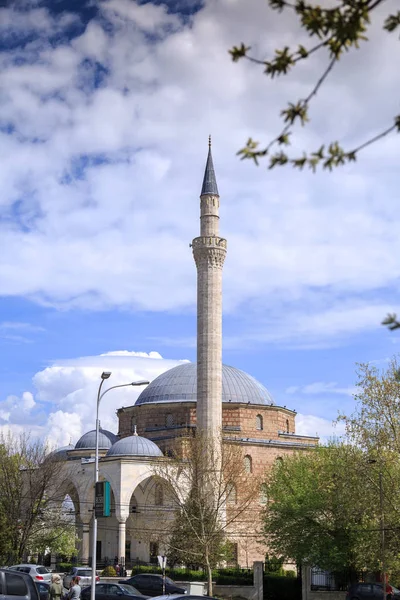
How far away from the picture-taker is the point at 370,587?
1230 inches

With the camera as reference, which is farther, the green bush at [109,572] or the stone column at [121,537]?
the stone column at [121,537]

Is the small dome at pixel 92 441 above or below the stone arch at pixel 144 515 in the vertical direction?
above

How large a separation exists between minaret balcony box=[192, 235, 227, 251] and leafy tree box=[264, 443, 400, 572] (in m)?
12.8

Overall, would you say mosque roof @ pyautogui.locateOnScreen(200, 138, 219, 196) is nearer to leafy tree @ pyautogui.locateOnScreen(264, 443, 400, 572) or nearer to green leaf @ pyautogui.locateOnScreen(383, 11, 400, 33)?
leafy tree @ pyautogui.locateOnScreen(264, 443, 400, 572)

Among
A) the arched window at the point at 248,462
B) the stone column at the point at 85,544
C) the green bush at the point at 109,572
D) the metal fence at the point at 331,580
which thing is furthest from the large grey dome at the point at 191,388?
the metal fence at the point at 331,580

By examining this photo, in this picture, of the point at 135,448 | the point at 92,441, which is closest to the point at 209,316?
the point at 135,448

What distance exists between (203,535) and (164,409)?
76.8ft

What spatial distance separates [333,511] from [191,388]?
26.4m

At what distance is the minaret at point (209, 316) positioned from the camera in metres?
46.1

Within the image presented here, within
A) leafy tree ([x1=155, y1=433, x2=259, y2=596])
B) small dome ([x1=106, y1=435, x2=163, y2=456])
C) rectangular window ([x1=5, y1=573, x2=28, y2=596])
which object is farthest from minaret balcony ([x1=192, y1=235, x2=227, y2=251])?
rectangular window ([x1=5, y1=573, x2=28, y2=596])

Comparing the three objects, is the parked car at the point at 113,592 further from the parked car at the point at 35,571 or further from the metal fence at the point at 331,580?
the metal fence at the point at 331,580

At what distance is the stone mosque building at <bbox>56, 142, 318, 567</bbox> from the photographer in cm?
4656

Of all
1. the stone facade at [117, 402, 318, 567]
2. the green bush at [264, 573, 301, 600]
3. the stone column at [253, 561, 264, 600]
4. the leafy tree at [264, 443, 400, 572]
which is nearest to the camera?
the leafy tree at [264, 443, 400, 572]

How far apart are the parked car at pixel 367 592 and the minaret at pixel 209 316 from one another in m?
14.4
